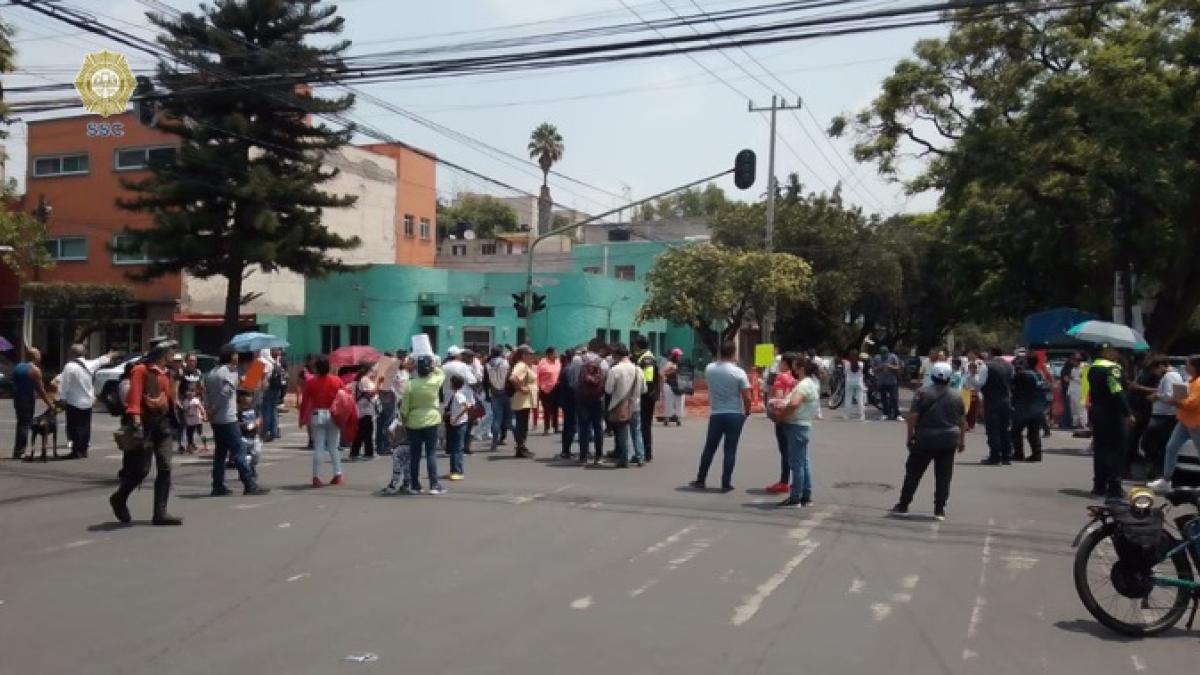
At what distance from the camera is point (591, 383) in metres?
15.6

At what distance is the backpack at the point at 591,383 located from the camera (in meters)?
15.6

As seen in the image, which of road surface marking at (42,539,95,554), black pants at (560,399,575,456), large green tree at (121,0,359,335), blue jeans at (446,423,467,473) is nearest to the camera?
road surface marking at (42,539,95,554)

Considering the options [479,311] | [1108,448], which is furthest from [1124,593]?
[479,311]

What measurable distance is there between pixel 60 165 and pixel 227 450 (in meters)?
35.3

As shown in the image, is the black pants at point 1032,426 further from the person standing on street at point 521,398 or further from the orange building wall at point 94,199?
the orange building wall at point 94,199

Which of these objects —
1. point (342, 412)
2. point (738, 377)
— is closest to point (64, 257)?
point (342, 412)

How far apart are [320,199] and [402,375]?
18.6m

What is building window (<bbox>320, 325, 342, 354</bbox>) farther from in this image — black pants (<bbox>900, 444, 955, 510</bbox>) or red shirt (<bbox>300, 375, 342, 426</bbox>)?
black pants (<bbox>900, 444, 955, 510</bbox>)

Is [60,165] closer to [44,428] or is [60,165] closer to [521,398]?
[44,428]

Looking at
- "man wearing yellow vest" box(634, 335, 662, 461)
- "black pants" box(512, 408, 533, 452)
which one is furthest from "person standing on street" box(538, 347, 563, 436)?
"black pants" box(512, 408, 533, 452)

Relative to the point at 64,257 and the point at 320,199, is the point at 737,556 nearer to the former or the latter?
the point at 320,199

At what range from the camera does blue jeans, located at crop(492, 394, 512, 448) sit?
698 inches

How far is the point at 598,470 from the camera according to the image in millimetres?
15102

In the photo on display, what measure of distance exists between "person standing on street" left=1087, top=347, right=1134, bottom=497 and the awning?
32.3m
